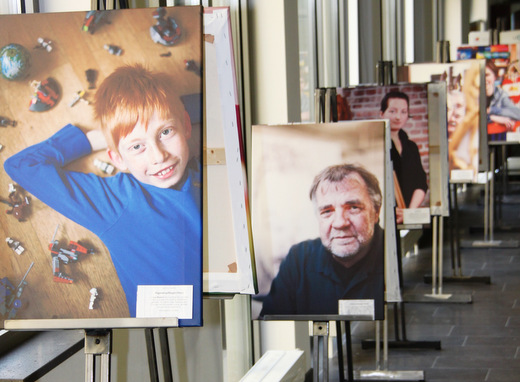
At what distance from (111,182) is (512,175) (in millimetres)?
12602

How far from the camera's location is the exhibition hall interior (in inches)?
72.2

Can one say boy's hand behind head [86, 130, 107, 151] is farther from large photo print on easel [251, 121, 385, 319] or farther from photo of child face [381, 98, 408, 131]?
photo of child face [381, 98, 408, 131]

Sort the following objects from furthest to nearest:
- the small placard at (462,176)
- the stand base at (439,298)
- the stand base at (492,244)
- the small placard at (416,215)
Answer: the stand base at (492,244) < the small placard at (462,176) < the stand base at (439,298) < the small placard at (416,215)

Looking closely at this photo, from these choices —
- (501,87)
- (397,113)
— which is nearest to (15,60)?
(397,113)

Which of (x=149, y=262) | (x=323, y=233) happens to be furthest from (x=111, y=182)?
(x=323, y=233)

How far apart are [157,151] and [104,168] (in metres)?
0.13

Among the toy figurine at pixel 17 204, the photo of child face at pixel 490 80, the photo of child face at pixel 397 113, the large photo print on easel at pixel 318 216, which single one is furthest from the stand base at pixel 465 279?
the toy figurine at pixel 17 204

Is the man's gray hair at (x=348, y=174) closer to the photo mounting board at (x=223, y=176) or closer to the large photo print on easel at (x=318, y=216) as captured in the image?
the large photo print on easel at (x=318, y=216)

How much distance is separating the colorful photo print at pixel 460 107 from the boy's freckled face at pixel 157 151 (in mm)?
4933

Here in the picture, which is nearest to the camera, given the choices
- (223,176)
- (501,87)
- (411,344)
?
(223,176)

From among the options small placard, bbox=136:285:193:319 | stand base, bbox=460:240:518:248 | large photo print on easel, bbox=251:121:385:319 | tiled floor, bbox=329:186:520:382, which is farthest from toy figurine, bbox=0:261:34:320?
stand base, bbox=460:240:518:248

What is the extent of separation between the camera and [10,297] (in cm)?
186

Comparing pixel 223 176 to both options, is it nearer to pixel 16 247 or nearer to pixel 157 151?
pixel 157 151

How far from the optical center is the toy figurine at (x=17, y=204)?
1.85m
